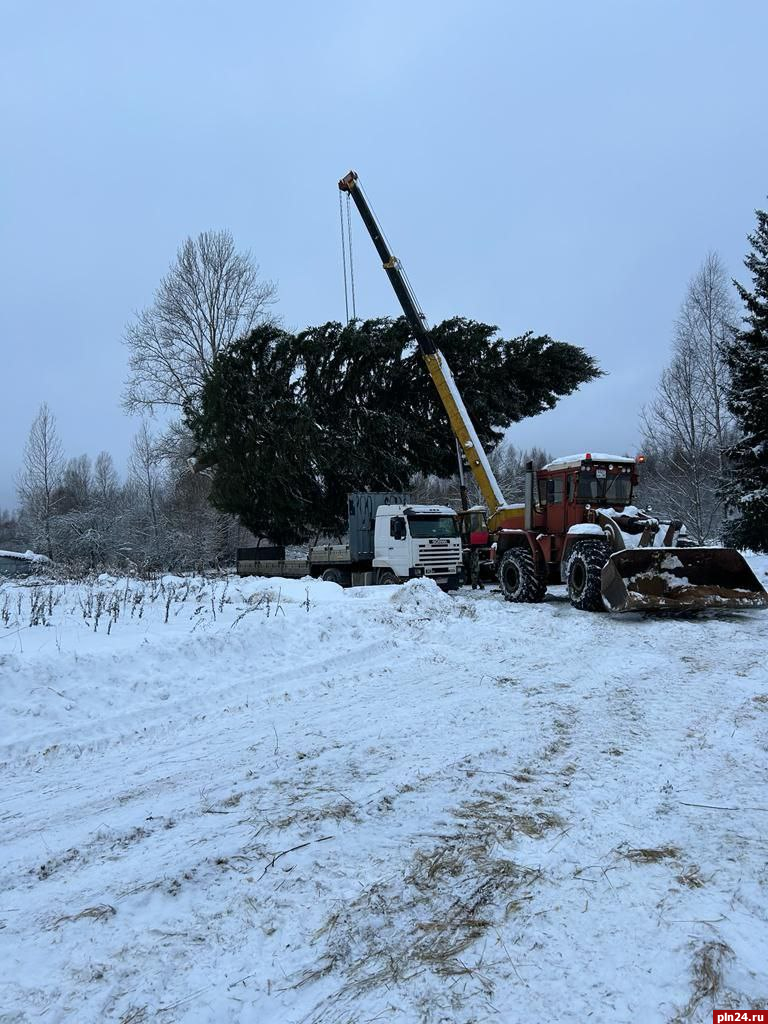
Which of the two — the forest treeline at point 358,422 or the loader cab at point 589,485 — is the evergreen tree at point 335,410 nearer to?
the forest treeline at point 358,422

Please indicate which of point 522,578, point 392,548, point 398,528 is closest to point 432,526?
point 398,528

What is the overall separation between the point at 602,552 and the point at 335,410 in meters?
18.8

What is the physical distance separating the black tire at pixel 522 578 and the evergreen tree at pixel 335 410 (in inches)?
543

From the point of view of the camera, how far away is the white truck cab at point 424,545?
17750mm

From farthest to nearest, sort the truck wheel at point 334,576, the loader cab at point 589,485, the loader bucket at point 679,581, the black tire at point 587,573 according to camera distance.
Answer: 1. the truck wheel at point 334,576
2. the loader cab at point 589,485
3. the black tire at point 587,573
4. the loader bucket at point 679,581

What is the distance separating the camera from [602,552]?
39.3ft

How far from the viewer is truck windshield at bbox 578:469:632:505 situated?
13.9m

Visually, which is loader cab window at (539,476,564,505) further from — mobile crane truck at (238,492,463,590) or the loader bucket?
mobile crane truck at (238,492,463,590)

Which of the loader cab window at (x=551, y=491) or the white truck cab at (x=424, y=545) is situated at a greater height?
the loader cab window at (x=551, y=491)

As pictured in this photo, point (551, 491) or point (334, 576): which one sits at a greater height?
point (551, 491)

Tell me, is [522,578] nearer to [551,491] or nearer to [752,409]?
[551,491]

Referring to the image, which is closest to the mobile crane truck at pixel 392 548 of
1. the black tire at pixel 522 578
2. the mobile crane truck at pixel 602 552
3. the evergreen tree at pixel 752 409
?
the mobile crane truck at pixel 602 552

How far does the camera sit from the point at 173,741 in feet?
15.7

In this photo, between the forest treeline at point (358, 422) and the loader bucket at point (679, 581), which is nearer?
the loader bucket at point (679, 581)
